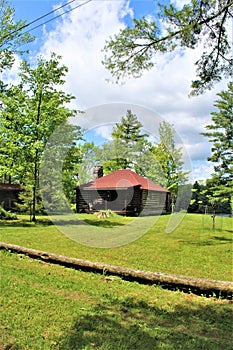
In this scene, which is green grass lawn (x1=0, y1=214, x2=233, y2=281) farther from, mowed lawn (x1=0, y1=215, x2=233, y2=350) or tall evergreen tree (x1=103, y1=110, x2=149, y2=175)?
tall evergreen tree (x1=103, y1=110, x2=149, y2=175)

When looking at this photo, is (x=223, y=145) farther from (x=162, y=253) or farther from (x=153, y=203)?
(x=162, y=253)

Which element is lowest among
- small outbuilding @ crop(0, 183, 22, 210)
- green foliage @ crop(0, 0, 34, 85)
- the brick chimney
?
small outbuilding @ crop(0, 183, 22, 210)

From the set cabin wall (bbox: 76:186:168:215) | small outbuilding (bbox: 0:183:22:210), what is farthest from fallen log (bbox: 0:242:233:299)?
small outbuilding (bbox: 0:183:22:210)

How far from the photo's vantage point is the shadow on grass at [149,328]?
3.41m

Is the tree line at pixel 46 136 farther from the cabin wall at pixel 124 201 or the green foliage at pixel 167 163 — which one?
the cabin wall at pixel 124 201

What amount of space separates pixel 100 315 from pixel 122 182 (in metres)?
20.2

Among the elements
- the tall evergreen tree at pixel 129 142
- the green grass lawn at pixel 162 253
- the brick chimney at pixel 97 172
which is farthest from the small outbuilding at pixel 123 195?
the green grass lawn at pixel 162 253

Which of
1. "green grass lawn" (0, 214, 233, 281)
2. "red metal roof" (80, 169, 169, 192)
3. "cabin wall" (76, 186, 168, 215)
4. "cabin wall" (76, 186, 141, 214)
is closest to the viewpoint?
"green grass lawn" (0, 214, 233, 281)

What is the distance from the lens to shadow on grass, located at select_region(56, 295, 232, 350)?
11.2 ft

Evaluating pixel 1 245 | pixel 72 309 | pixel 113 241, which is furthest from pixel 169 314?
pixel 113 241

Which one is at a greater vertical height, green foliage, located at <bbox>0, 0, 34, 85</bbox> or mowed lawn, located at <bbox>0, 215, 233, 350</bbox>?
green foliage, located at <bbox>0, 0, 34, 85</bbox>

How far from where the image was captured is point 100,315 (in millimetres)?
4242

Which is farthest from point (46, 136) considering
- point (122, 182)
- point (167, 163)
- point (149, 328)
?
point (149, 328)

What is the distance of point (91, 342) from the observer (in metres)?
3.42
